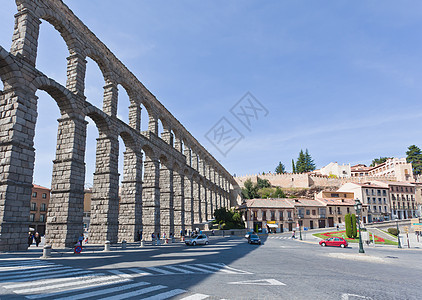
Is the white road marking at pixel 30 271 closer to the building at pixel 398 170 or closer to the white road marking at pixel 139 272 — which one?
the white road marking at pixel 139 272

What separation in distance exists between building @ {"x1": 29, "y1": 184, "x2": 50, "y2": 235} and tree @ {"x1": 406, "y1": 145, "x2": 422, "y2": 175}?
129324mm

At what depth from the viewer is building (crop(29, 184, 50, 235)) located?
55.5 meters

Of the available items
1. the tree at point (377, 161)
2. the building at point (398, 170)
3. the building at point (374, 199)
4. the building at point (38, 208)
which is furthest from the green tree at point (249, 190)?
the tree at point (377, 161)

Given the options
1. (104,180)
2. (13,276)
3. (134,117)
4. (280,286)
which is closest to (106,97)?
(134,117)

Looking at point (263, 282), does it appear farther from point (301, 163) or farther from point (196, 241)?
point (301, 163)

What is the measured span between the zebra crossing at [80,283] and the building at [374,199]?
74.8m

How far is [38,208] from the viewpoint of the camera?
57.0m

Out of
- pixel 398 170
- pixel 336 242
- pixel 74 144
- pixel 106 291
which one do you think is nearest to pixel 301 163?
pixel 398 170

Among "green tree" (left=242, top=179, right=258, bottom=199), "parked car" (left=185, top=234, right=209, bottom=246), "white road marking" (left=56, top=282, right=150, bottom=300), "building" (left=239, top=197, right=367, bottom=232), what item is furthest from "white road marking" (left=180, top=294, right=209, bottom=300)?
"green tree" (left=242, top=179, right=258, bottom=199)

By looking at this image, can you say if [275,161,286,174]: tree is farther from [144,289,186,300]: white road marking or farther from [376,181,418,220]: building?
[144,289,186,300]: white road marking

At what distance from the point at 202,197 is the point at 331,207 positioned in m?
34.5

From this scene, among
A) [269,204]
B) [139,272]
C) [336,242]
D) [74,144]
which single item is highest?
[74,144]

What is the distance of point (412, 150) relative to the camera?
4402 inches

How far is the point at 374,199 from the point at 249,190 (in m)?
39.8
